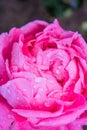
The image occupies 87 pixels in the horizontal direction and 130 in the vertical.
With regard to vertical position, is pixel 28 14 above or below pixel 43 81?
above

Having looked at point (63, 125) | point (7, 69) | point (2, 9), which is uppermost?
point (2, 9)

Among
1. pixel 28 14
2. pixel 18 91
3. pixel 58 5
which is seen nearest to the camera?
pixel 18 91

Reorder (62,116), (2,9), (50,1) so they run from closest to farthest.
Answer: (62,116)
(50,1)
(2,9)

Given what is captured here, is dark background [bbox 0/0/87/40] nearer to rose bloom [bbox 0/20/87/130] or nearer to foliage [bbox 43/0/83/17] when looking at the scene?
foliage [bbox 43/0/83/17]

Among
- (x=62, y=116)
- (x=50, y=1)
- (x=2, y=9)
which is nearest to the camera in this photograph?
(x=62, y=116)

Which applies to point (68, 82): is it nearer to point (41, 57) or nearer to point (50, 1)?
point (41, 57)

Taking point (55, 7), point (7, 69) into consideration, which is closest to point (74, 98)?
point (7, 69)

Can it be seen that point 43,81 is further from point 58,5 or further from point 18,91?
point 58,5

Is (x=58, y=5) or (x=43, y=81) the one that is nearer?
(x=43, y=81)

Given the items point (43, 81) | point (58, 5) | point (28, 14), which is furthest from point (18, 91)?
point (28, 14)
